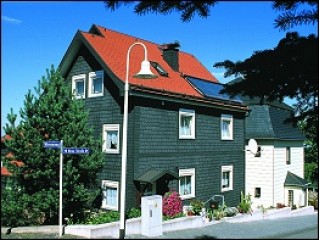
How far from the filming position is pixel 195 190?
→ 20.9m

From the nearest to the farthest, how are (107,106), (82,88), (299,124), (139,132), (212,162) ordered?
1. (299,124)
2. (139,132)
3. (107,106)
4. (82,88)
5. (212,162)

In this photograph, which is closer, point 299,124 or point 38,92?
point 299,124

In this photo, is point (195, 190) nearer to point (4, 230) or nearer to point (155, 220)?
point (155, 220)

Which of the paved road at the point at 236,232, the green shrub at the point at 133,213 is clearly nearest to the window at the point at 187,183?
the paved road at the point at 236,232

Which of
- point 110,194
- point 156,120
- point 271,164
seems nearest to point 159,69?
point 156,120

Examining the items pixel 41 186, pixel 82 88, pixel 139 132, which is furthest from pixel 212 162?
pixel 41 186

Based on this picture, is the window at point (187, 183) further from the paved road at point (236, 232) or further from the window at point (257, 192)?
the window at point (257, 192)

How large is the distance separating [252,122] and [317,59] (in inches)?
954

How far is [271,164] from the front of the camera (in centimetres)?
2688

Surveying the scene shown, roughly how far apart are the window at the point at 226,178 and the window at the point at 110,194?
7322mm

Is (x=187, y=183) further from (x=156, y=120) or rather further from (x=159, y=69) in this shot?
(x=159, y=69)

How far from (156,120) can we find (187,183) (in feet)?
13.5

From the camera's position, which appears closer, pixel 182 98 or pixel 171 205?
pixel 171 205

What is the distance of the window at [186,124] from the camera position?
20391 mm
